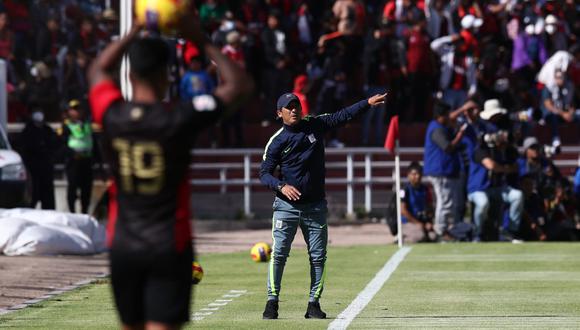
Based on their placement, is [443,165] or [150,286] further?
[443,165]

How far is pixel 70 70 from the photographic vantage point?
30750 millimetres

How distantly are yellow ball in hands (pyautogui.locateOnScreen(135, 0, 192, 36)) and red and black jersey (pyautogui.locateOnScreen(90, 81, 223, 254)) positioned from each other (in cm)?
42

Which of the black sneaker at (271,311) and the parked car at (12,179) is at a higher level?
the black sneaker at (271,311)

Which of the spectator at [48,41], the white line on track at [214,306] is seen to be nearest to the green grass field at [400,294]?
the white line on track at [214,306]

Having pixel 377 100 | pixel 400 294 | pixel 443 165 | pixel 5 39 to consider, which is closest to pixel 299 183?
pixel 377 100

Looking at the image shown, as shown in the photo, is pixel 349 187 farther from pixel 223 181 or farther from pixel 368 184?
pixel 223 181

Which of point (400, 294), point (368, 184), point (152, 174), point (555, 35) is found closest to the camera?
point (152, 174)

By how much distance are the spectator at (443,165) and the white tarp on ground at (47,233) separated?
17.2ft

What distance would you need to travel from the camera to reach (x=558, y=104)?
3092 centimetres

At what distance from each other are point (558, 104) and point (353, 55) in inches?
168

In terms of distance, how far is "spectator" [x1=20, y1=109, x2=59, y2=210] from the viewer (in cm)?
2697

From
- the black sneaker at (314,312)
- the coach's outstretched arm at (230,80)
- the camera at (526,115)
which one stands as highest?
the coach's outstretched arm at (230,80)

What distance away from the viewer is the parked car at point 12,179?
982 inches

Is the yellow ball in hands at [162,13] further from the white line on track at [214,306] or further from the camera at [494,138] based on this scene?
the camera at [494,138]
